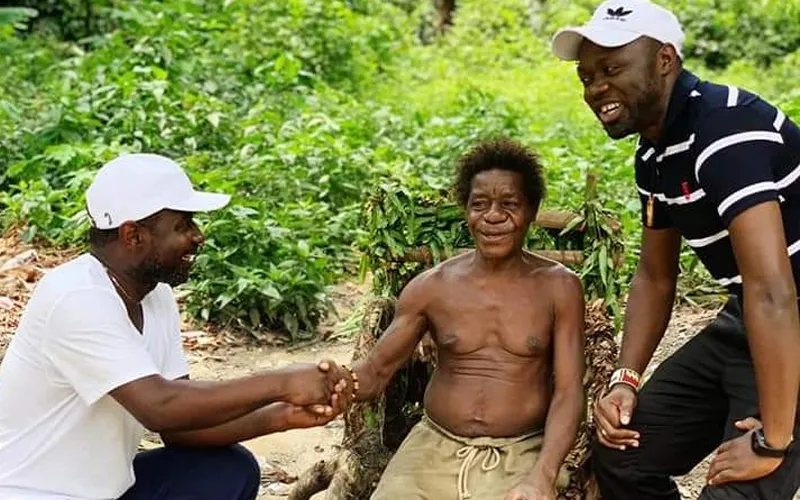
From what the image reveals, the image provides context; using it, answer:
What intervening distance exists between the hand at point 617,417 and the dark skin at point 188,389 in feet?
2.57

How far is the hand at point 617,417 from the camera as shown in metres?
3.27

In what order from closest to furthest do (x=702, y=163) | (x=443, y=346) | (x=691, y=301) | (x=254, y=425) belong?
(x=702, y=163) → (x=254, y=425) → (x=443, y=346) → (x=691, y=301)

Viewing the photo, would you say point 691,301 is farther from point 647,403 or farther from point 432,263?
point 647,403

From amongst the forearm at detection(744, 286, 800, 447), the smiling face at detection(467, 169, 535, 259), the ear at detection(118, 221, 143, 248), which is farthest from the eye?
the ear at detection(118, 221, 143, 248)

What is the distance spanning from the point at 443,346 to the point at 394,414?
70 cm

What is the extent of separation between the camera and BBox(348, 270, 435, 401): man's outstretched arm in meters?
3.51

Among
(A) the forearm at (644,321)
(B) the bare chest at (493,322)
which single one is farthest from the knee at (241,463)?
(A) the forearm at (644,321)

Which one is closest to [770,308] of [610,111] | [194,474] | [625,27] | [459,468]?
[610,111]

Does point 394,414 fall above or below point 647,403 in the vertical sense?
below

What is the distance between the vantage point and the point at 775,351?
274 cm

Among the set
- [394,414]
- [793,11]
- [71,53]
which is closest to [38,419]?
[394,414]

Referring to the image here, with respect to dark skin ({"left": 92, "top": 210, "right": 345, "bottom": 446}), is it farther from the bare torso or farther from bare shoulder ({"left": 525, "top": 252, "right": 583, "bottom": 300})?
bare shoulder ({"left": 525, "top": 252, "right": 583, "bottom": 300})

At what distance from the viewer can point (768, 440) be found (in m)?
2.83

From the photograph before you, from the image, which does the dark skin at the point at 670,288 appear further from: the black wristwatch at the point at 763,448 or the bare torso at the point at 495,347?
the bare torso at the point at 495,347
